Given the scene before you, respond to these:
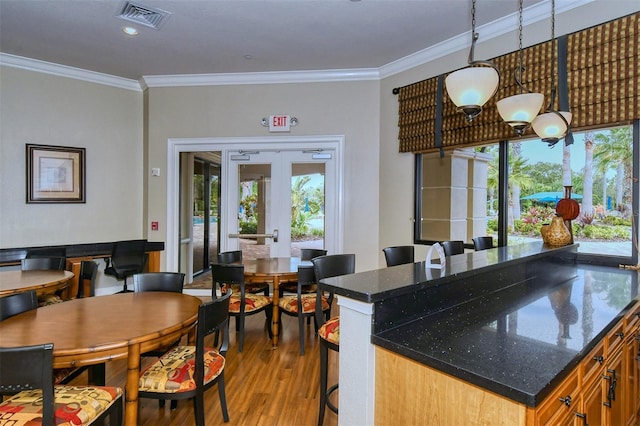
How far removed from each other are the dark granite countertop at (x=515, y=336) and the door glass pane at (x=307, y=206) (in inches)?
125

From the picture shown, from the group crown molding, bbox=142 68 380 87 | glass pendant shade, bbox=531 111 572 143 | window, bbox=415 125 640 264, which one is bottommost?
window, bbox=415 125 640 264

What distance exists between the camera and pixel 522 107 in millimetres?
2465

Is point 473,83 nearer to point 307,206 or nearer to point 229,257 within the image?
point 229,257

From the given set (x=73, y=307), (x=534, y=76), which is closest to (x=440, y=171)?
(x=534, y=76)

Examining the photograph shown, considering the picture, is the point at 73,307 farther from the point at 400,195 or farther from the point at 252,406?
the point at 400,195

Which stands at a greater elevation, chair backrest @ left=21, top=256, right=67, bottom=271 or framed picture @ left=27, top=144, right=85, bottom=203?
framed picture @ left=27, top=144, right=85, bottom=203

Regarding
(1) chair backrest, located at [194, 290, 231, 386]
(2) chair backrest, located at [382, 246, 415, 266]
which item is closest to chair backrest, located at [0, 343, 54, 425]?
(1) chair backrest, located at [194, 290, 231, 386]

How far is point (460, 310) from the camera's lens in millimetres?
→ 1729

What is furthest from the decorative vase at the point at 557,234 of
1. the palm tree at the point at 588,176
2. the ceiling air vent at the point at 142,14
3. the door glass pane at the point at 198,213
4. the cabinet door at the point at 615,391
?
the door glass pane at the point at 198,213

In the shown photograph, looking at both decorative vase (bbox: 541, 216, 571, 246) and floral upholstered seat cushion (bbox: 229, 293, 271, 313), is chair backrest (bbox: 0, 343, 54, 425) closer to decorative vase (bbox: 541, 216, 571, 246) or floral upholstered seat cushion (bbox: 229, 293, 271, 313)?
floral upholstered seat cushion (bbox: 229, 293, 271, 313)

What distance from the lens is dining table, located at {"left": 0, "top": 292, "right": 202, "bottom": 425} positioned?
1687mm

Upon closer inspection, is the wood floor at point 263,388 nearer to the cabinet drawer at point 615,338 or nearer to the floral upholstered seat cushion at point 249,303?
the floral upholstered seat cushion at point 249,303

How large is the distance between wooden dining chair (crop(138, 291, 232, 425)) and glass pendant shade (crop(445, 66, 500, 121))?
1.92 m

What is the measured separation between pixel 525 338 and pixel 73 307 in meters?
2.54
